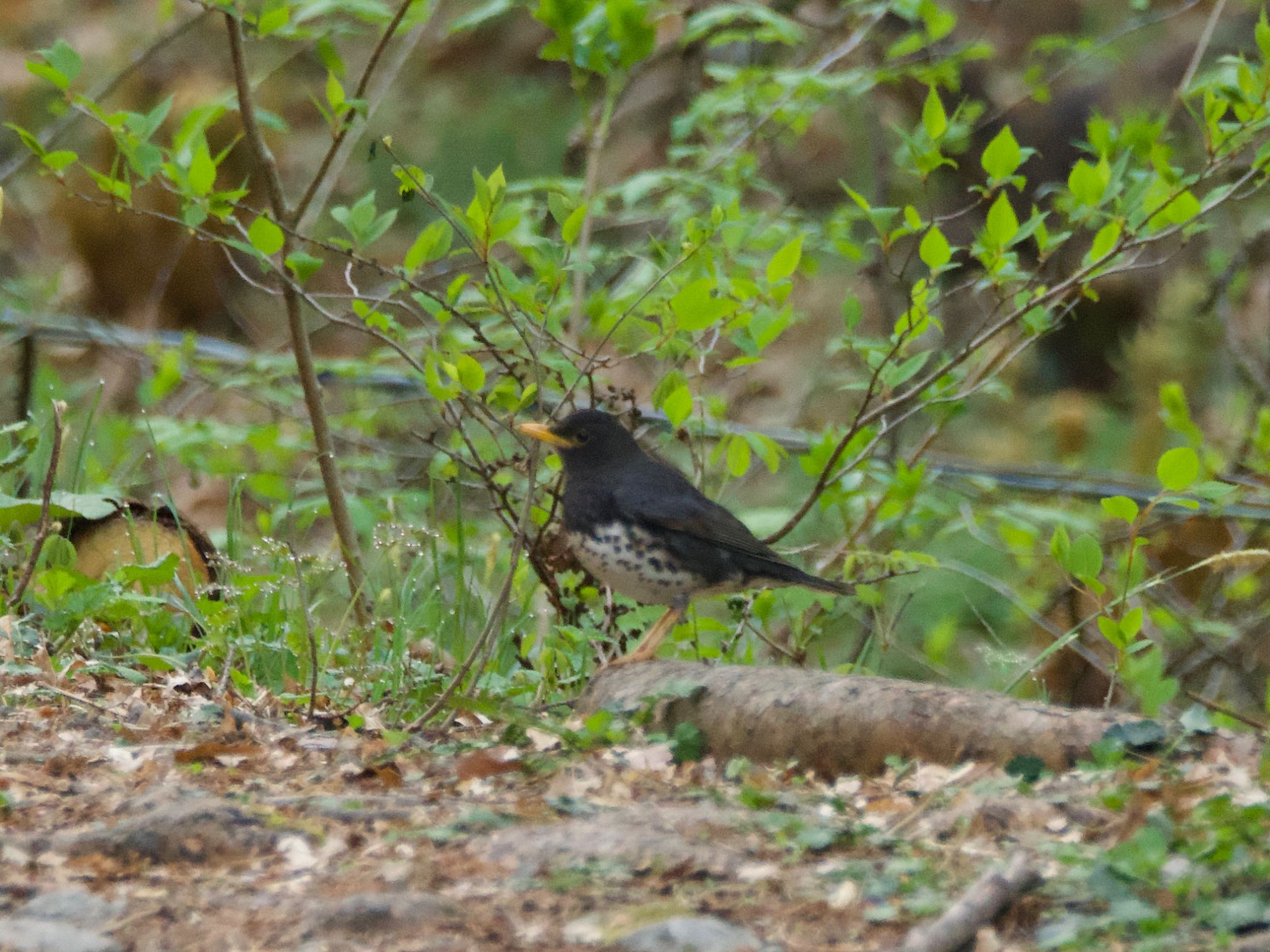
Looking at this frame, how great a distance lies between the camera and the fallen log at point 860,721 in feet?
9.27

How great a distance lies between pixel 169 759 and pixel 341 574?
318cm

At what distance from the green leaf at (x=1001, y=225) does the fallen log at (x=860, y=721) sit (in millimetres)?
1157

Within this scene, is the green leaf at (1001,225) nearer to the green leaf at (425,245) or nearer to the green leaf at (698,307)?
the green leaf at (698,307)

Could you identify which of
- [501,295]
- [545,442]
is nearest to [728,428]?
[545,442]

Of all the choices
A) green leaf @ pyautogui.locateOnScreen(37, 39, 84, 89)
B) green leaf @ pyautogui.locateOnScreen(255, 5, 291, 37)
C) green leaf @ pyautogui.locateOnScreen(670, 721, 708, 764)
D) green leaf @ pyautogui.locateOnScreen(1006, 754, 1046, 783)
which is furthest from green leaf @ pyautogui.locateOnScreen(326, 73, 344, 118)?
green leaf @ pyautogui.locateOnScreen(1006, 754, 1046, 783)

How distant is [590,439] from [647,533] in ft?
1.08

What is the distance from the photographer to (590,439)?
4.05m

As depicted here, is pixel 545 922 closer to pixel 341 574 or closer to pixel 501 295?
pixel 501 295

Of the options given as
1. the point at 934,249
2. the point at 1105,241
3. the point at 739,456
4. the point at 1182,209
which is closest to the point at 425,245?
the point at 739,456

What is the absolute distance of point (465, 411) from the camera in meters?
3.76

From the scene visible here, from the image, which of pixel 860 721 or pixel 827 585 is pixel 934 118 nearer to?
pixel 827 585

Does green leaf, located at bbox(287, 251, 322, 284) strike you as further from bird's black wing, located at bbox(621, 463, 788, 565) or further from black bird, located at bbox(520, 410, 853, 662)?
bird's black wing, located at bbox(621, 463, 788, 565)

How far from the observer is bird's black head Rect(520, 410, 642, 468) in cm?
402

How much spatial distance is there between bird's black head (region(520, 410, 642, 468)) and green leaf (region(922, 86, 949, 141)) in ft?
3.71
